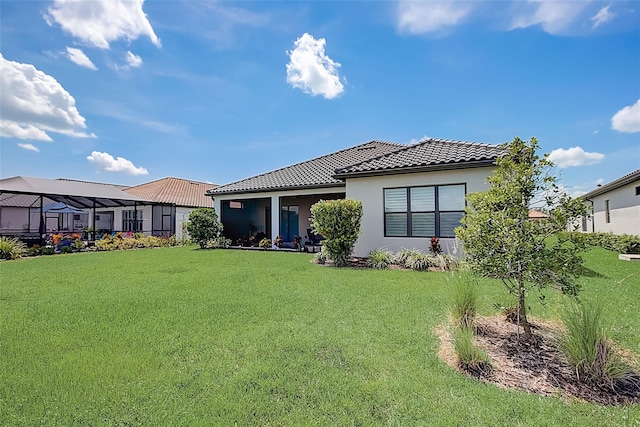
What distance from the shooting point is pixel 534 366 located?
359cm

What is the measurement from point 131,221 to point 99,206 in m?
2.71

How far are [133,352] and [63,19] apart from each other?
1206cm

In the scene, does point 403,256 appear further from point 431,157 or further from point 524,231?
point 524,231

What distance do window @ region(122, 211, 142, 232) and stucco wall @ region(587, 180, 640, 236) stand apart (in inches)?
1296

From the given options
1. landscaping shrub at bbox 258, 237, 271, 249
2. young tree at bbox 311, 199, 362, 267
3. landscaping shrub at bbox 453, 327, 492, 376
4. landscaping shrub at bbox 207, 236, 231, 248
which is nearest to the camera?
landscaping shrub at bbox 453, 327, 492, 376

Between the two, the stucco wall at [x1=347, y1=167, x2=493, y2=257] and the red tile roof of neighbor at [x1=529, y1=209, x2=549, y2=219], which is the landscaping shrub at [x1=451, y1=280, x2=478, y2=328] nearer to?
the red tile roof of neighbor at [x1=529, y1=209, x2=549, y2=219]

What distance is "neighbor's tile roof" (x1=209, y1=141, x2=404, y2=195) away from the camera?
15711 millimetres

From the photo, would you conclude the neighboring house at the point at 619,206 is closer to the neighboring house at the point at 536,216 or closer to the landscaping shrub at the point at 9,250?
the neighboring house at the point at 536,216

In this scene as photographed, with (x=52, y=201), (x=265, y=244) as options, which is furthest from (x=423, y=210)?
(x=52, y=201)

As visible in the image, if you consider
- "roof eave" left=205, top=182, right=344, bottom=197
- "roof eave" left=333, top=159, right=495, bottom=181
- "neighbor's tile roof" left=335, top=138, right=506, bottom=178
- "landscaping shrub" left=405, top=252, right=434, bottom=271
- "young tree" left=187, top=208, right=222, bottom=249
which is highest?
"neighbor's tile roof" left=335, top=138, right=506, bottom=178

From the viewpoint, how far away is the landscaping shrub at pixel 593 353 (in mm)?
3094

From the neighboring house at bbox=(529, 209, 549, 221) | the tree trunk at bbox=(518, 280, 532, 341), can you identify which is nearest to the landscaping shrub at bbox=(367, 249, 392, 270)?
the tree trunk at bbox=(518, 280, 532, 341)

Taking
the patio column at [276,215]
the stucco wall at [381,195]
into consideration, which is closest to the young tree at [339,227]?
the stucco wall at [381,195]

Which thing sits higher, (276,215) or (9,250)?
(276,215)
